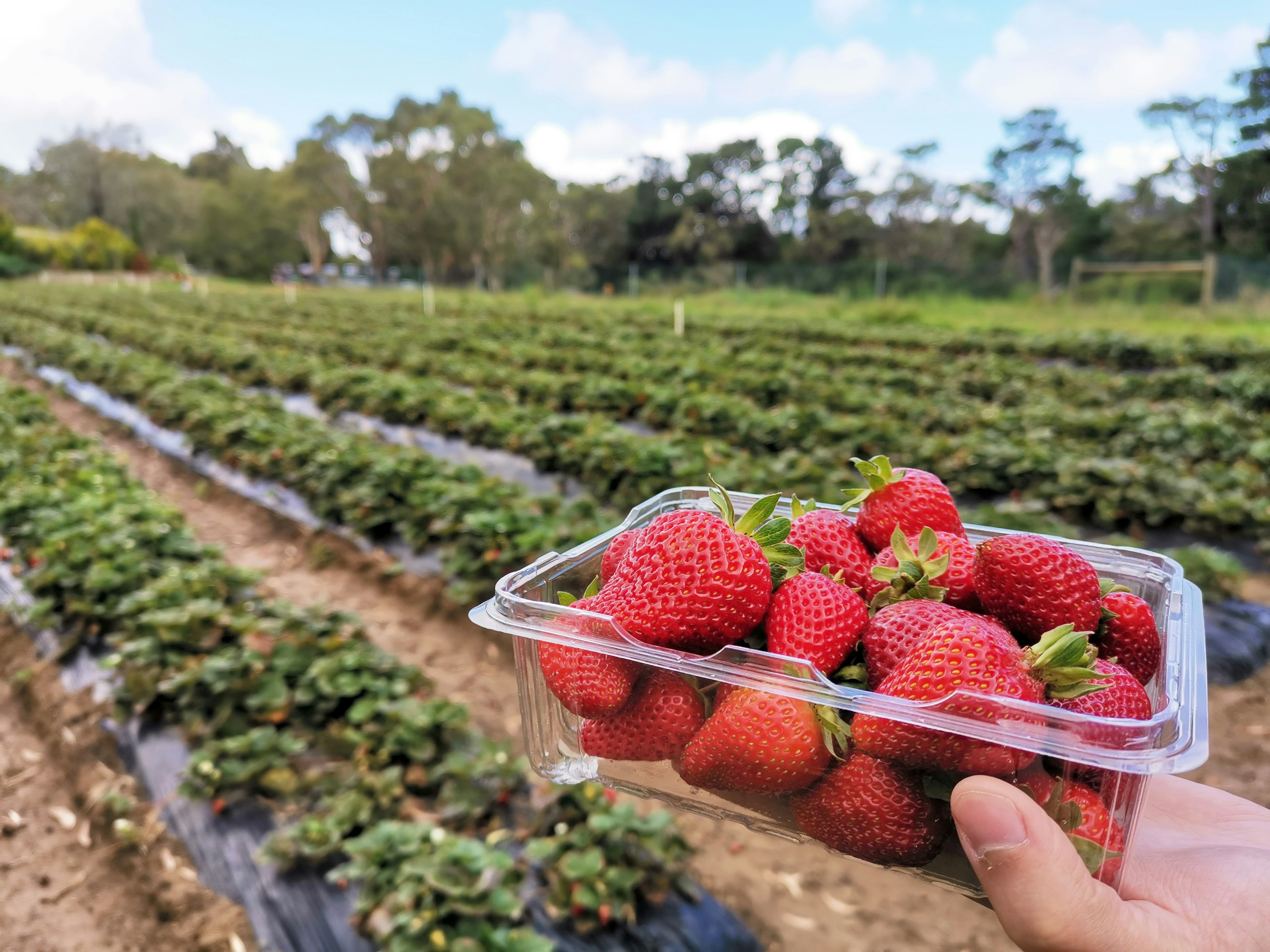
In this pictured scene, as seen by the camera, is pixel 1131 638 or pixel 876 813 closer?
pixel 876 813

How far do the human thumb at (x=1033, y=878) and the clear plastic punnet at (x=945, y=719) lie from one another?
0.03 m

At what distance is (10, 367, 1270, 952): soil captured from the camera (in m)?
2.38

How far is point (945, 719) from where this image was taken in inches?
33.4

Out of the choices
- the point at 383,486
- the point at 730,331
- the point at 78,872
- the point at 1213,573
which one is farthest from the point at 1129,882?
the point at 730,331

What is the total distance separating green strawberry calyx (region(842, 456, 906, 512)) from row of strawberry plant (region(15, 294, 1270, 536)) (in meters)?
3.54

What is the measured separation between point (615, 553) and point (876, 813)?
50 cm

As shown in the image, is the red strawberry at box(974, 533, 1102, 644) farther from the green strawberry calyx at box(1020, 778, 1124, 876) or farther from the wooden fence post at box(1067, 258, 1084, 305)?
the wooden fence post at box(1067, 258, 1084, 305)

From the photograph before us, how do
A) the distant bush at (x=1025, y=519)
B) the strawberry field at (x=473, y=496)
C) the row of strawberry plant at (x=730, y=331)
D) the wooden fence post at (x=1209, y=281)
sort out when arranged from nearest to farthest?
the strawberry field at (x=473, y=496) → the distant bush at (x=1025, y=519) → the row of strawberry plant at (x=730, y=331) → the wooden fence post at (x=1209, y=281)

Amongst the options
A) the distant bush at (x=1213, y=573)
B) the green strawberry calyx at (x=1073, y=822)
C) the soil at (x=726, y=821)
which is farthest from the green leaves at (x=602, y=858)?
the distant bush at (x=1213, y=573)

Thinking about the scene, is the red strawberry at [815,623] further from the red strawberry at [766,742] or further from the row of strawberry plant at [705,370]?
the row of strawberry plant at [705,370]

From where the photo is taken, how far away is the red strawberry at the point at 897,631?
0.97 meters

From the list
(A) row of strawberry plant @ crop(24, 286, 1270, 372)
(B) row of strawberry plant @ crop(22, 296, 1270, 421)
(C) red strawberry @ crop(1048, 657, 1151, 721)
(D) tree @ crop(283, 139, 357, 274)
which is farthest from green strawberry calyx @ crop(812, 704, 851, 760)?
(D) tree @ crop(283, 139, 357, 274)

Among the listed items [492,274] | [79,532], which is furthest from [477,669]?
[492,274]

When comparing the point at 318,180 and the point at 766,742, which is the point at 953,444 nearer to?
the point at 766,742
